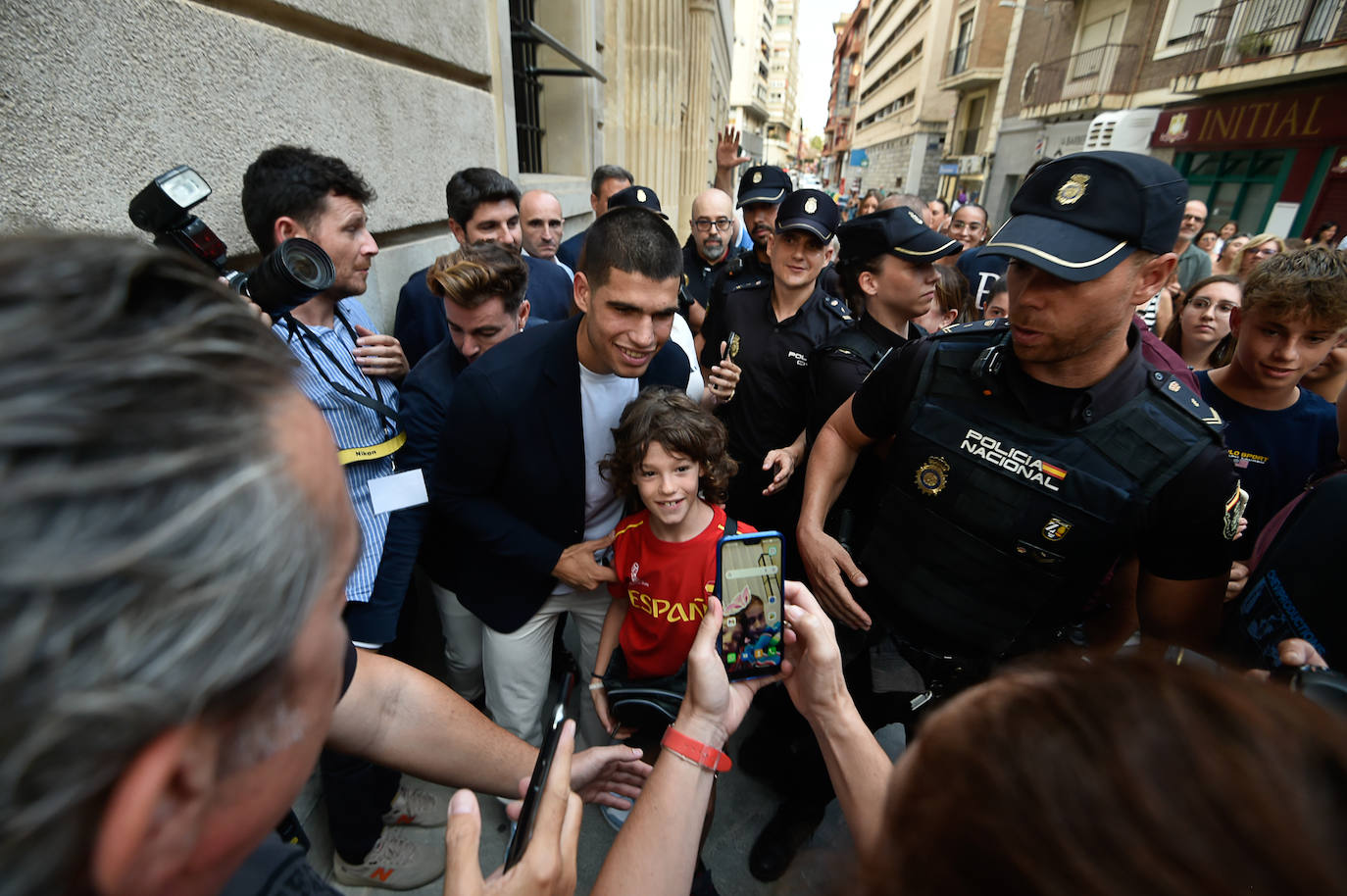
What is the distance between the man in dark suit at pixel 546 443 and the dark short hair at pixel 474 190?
1.37 m

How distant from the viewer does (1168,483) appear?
1.47 metres

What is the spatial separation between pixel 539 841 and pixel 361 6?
10.4ft

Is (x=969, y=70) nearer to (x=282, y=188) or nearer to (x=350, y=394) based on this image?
(x=282, y=188)

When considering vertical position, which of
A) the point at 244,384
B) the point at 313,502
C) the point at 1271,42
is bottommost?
the point at 313,502

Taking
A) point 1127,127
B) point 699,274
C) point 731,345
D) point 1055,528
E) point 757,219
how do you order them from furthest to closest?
point 1127,127 → point 699,274 → point 757,219 → point 731,345 → point 1055,528

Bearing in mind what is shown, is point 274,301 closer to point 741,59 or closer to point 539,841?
point 539,841

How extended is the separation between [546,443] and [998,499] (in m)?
1.43

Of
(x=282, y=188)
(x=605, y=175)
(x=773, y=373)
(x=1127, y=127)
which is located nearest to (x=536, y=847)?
(x=282, y=188)

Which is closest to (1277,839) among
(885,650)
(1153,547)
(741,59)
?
(1153,547)

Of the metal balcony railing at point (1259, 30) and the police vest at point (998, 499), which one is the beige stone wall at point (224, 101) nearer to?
the police vest at point (998, 499)

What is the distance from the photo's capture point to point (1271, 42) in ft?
40.8

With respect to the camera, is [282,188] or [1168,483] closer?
[1168,483]

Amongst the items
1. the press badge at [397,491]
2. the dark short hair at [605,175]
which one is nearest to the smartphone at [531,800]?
the press badge at [397,491]

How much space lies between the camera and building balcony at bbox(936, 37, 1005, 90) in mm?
25797
